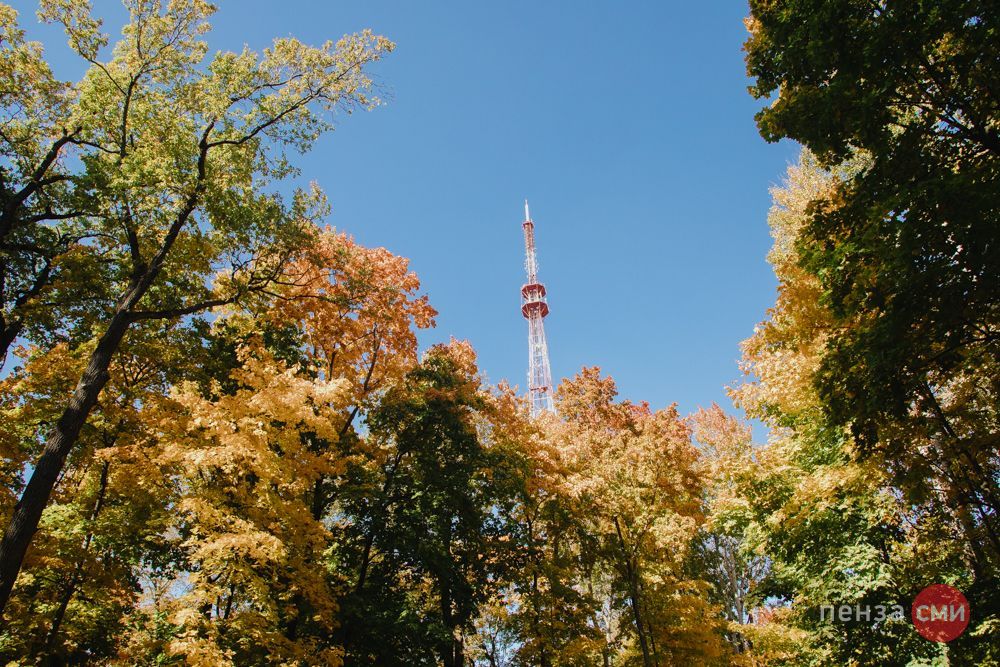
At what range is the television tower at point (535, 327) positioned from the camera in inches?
1389

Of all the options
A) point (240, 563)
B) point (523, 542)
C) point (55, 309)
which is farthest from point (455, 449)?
point (55, 309)

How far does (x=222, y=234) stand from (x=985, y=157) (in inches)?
410

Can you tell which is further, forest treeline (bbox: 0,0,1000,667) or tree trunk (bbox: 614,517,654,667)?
tree trunk (bbox: 614,517,654,667)

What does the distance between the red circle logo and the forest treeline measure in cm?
22

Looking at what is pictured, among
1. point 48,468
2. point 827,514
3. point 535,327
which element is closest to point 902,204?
point 827,514

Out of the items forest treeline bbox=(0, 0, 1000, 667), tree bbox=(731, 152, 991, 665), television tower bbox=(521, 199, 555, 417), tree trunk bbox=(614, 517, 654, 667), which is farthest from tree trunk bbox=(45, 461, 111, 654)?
television tower bbox=(521, 199, 555, 417)

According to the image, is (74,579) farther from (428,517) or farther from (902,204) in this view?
(902,204)

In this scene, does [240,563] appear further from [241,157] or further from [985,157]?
[985,157]

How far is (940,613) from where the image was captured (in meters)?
6.89

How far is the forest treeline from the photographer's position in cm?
543

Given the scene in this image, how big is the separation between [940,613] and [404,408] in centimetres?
1026

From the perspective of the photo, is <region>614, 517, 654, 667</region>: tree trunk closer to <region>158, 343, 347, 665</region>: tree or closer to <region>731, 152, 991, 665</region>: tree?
<region>731, 152, 991, 665</region>: tree

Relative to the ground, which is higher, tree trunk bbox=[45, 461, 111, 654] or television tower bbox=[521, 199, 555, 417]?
television tower bbox=[521, 199, 555, 417]

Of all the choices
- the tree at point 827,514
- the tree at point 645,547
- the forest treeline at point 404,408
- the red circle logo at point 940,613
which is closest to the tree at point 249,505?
the forest treeline at point 404,408
